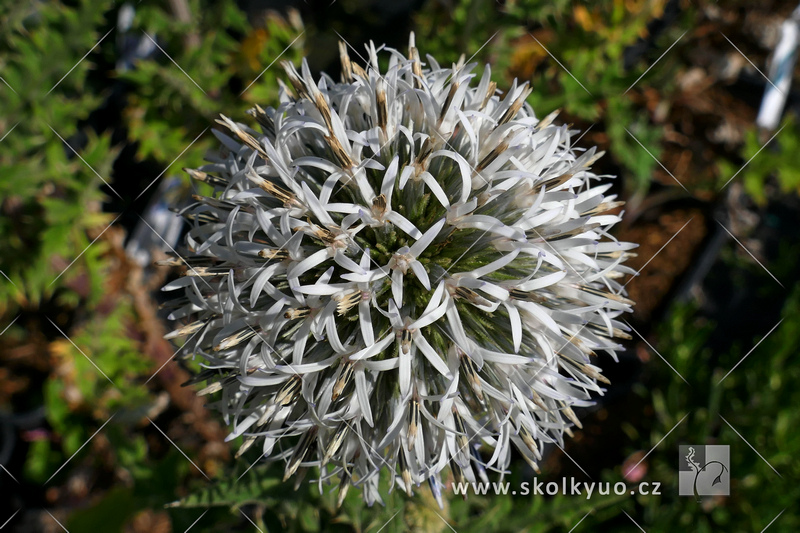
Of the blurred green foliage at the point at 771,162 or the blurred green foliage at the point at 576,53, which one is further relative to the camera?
the blurred green foliage at the point at 771,162

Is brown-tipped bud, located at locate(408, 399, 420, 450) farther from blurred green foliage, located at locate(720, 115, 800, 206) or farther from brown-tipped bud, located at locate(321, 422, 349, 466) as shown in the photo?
blurred green foliage, located at locate(720, 115, 800, 206)

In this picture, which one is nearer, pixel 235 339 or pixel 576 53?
pixel 235 339

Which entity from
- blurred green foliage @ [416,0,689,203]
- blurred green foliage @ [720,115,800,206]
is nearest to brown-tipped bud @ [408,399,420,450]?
blurred green foliage @ [416,0,689,203]

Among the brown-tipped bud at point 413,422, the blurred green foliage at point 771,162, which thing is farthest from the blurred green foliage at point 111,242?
the brown-tipped bud at point 413,422

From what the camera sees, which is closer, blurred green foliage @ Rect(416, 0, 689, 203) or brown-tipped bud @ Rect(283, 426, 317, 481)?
brown-tipped bud @ Rect(283, 426, 317, 481)

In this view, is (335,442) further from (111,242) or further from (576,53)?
(576,53)

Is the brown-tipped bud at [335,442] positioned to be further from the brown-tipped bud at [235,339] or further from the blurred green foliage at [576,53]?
the blurred green foliage at [576,53]

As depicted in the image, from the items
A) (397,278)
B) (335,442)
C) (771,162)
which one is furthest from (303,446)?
(771,162)

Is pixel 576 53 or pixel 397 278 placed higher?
pixel 397 278
